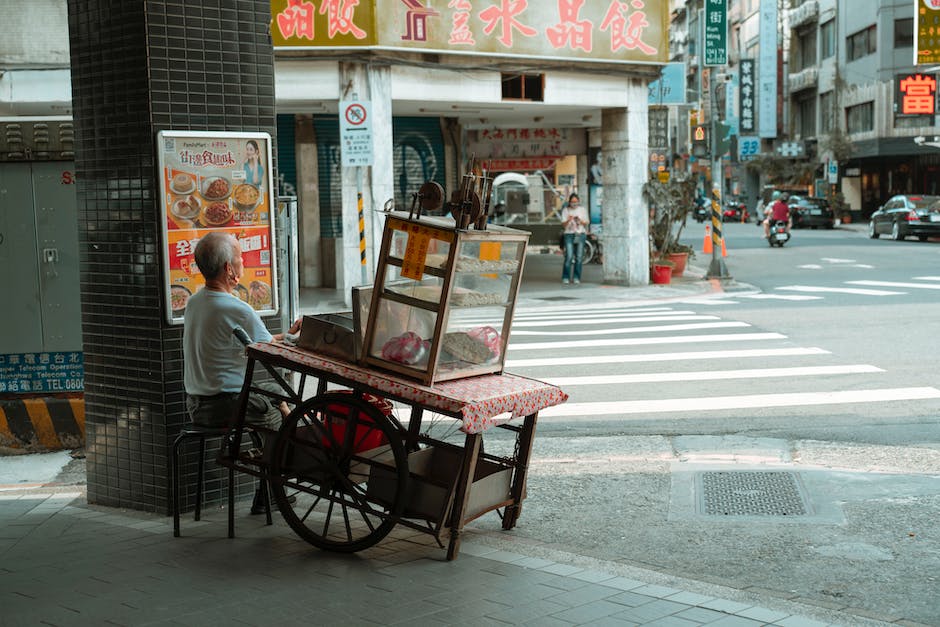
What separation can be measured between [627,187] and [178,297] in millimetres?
16565

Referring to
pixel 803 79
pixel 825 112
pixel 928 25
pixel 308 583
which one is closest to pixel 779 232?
pixel 928 25

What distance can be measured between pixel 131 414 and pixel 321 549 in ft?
5.55

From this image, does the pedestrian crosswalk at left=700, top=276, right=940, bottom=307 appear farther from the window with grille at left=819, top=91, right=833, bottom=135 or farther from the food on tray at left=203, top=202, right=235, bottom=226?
the window with grille at left=819, top=91, right=833, bottom=135

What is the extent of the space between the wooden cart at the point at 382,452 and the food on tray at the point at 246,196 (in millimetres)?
1278

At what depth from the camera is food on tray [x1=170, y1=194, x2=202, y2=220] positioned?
21.1 feet

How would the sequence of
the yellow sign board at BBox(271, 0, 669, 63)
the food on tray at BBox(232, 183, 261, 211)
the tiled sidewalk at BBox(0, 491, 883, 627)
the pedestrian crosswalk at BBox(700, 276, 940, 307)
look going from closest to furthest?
the tiled sidewalk at BBox(0, 491, 883, 627) → the food on tray at BBox(232, 183, 261, 211) → the yellow sign board at BBox(271, 0, 669, 63) → the pedestrian crosswalk at BBox(700, 276, 940, 307)

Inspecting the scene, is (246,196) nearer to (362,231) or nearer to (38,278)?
(38,278)

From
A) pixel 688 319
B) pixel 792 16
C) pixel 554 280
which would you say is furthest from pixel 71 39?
pixel 792 16

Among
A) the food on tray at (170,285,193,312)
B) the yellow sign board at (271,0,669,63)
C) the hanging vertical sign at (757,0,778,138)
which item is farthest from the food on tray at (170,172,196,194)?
the hanging vertical sign at (757,0,778,138)

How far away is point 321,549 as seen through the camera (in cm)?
571

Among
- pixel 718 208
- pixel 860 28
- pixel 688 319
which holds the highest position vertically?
pixel 860 28

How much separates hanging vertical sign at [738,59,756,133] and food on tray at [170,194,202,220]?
6413 cm

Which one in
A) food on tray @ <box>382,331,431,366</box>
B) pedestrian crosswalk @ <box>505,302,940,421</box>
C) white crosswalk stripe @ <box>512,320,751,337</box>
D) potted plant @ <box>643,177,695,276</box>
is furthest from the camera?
potted plant @ <box>643,177,695,276</box>

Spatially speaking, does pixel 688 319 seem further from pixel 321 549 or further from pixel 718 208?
pixel 321 549
